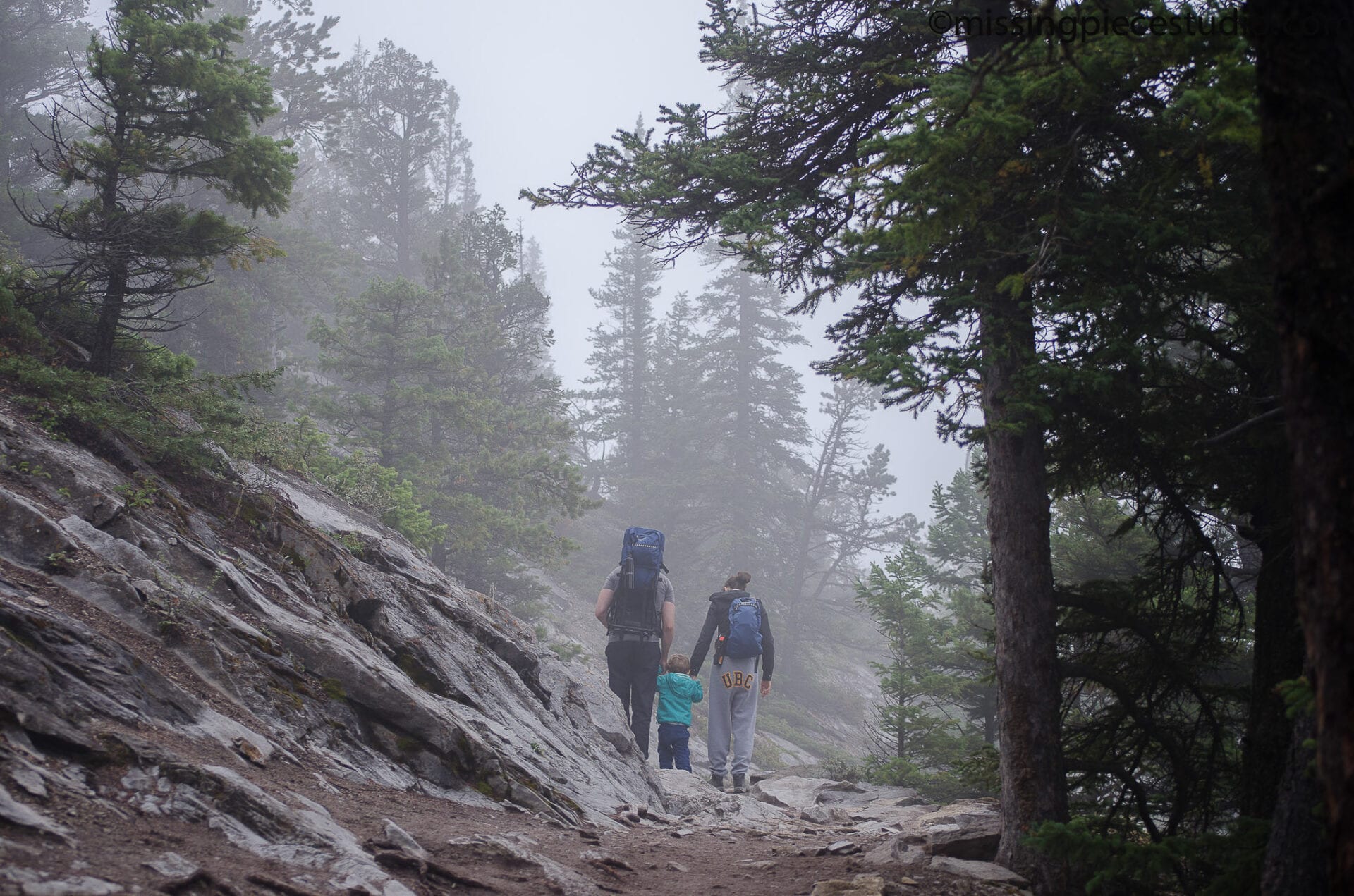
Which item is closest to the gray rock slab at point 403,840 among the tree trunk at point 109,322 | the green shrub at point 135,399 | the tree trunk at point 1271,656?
the green shrub at point 135,399

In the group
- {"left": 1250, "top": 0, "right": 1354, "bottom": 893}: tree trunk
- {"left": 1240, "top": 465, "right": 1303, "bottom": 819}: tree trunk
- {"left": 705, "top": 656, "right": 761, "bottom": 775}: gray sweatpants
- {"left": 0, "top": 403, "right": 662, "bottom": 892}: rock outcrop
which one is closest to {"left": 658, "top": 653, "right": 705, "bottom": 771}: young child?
{"left": 705, "top": 656, "right": 761, "bottom": 775}: gray sweatpants

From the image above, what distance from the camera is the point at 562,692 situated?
1084 cm

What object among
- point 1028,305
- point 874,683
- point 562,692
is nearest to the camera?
point 1028,305

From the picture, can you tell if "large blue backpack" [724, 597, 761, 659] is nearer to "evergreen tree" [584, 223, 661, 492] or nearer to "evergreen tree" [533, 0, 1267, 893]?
"evergreen tree" [533, 0, 1267, 893]

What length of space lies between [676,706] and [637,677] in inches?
45.5

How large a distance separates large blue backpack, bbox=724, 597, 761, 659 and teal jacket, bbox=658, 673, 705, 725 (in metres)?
0.88

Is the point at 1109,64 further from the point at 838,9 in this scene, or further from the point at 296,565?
the point at 296,565

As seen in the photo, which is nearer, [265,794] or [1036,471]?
[265,794]

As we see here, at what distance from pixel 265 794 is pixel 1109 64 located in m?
6.60

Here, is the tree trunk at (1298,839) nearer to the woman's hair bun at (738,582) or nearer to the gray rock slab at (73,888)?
the gray rock slab at (73,888)

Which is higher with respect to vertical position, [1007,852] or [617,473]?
[617,473]

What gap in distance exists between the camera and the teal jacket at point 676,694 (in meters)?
12.4

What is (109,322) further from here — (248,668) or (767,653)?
(767,653)

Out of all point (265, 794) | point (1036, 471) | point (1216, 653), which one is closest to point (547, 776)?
point (265, 794)
